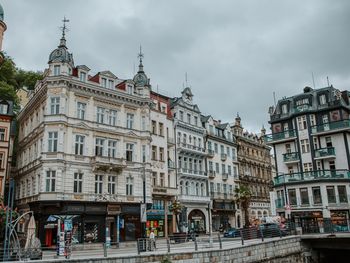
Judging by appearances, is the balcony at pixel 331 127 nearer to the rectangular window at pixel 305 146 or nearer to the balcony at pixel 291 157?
the rectangular window at pixel 305 146

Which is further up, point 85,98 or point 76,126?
point 85,98

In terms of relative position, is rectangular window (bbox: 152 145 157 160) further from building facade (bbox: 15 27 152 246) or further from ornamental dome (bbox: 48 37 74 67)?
ornamental dome (bbox: 48 37 74 67)

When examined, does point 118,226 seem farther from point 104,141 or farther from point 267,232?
point 267,232

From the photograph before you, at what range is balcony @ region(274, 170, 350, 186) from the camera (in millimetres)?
42950

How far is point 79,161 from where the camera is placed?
35812mm

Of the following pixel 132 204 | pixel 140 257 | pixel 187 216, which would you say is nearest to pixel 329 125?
pixel 187 216

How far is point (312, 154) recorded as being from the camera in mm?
46438

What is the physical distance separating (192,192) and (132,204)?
13724 mm

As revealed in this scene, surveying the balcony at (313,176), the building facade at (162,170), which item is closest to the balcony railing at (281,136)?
the balcony at (313,176)

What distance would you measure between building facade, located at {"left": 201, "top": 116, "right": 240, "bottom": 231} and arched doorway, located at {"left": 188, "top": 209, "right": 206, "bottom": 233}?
2.78 m

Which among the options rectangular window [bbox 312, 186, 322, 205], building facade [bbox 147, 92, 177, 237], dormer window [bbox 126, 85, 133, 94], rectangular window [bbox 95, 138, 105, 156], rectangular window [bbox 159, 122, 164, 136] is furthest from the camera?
rectangular window [bbox 159, 122, 164, 136]

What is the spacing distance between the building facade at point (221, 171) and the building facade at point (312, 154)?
9.26 m

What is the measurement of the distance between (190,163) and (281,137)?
12.9 meters

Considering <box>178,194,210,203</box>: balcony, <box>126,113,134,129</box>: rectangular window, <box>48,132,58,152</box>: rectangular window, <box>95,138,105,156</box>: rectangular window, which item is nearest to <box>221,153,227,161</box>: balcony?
<box>178,194,210,203</box>: balcony
